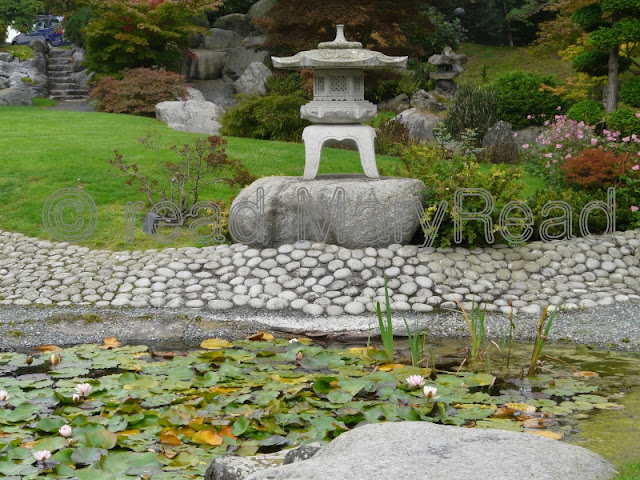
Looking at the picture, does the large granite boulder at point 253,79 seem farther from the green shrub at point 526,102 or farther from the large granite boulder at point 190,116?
the green shrub at point 526,102

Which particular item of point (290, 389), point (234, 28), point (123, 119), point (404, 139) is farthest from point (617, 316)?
point (234, 28)

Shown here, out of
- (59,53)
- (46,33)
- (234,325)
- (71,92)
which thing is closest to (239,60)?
(71,92)

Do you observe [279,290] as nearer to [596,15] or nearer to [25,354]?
[25,354]

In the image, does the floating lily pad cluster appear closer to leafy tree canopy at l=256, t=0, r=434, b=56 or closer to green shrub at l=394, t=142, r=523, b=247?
green shrub at l=394, t=142, r=523, b=247

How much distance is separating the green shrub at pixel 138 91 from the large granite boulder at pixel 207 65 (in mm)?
3925

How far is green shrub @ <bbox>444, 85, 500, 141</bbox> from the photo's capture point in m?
16.2

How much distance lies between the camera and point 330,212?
923 cm

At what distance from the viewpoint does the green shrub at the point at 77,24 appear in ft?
80.9

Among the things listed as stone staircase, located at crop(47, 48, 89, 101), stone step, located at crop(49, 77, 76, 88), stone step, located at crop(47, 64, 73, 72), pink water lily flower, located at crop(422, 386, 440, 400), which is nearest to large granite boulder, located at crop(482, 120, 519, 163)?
pink water lily flower, located at crop(422, 386, 440, 400)

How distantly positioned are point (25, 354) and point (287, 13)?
1294cm

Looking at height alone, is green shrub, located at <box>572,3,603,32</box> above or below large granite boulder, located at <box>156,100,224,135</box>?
above

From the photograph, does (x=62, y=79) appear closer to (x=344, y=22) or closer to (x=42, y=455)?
(x=344, y=22)

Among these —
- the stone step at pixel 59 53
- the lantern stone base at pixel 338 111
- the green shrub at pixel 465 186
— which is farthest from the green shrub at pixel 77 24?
the green shrub at pixel 465 186

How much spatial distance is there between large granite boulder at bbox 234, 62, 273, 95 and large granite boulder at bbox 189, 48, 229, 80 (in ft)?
6.29
